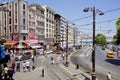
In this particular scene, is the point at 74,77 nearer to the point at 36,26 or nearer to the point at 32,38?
the point at 32,38

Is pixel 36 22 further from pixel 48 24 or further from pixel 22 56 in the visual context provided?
pixel 22 56

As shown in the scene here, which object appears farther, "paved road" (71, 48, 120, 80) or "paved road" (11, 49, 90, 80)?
"paved road" (71, 48, 120, 80)

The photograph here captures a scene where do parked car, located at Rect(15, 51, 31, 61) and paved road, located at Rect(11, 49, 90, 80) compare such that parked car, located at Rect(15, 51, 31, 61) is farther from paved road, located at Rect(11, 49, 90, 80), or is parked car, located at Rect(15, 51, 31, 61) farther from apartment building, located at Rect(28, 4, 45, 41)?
apartment building, located at Rect(28, 4, 45, 41)

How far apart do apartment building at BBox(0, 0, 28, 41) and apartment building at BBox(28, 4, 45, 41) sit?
765 cm

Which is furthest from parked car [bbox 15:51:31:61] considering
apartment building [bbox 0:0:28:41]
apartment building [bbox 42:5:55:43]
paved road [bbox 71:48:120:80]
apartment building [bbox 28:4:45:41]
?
apartment building [bbox 42:5:55:43]

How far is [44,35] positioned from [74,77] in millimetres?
76022

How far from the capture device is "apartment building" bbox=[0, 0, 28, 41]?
82.9 m

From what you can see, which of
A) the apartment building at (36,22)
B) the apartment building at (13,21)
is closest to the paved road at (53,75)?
the apartment building at (13,21)

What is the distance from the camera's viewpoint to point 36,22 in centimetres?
10050

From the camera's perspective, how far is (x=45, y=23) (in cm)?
11494

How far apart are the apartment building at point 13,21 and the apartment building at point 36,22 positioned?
25.1 ft

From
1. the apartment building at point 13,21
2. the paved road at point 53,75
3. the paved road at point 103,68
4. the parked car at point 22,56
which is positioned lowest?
the paved road at point 103,68

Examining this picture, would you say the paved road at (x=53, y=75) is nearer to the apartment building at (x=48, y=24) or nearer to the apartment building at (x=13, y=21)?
the apartment building at (x=13, y=21)

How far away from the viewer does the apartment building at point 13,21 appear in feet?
272
